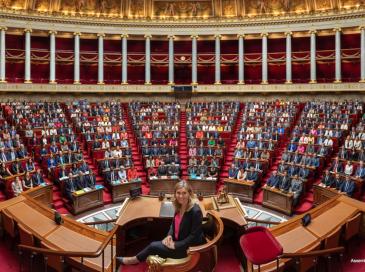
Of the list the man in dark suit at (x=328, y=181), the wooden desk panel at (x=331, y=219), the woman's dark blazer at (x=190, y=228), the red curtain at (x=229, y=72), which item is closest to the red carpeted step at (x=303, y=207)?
the man in dark suit at (x=328, y=181)

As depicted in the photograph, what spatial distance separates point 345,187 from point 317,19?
44.1ft

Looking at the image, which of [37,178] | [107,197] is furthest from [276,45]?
[37,178]

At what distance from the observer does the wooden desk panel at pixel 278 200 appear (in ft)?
25.7

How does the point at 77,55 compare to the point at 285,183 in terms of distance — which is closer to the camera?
the point at 285,183

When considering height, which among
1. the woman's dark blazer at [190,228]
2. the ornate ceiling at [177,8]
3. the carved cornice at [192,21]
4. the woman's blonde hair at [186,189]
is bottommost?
the woman's dark blazer at [190,228]

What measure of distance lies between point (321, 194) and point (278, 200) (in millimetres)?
1112

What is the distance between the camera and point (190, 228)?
3.04 metres

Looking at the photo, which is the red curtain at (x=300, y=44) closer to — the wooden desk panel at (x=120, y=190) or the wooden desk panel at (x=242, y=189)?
the wooden desk panel at (x=242, y=189)

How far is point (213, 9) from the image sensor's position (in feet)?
63.9

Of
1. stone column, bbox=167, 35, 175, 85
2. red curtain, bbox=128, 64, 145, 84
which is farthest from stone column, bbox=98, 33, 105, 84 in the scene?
stone column, bbox=167, 35, 175, 85

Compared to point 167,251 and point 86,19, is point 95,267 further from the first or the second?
point 86,19

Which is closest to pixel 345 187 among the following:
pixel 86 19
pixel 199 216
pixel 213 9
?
pixel 199 216

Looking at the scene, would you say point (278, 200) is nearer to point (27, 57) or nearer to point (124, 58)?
point (124, 58)

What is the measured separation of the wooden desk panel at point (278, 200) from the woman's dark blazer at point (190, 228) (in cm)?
553
